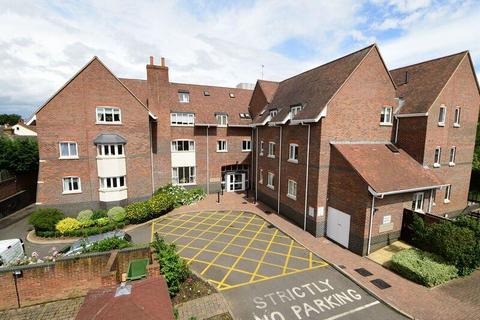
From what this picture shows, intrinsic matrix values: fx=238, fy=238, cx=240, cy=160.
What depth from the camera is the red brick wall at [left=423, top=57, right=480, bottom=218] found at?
17109 millimetres

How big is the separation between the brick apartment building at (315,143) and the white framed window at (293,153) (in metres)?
0.09

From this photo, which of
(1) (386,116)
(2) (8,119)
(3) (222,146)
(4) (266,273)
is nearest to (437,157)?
(1) (386,116)

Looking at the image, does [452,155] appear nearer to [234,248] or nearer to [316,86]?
[316,86]

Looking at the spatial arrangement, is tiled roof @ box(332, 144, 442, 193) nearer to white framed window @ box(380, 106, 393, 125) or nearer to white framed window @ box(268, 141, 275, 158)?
white framed window @ box(380, 106, 393, 125)

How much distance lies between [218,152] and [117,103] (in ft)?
36.7

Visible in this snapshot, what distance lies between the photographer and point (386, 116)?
56.7 feet

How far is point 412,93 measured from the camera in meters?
18.5

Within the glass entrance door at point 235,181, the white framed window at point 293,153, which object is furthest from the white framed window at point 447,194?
the glass entrance door at point 235,181

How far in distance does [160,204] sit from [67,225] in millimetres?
6512

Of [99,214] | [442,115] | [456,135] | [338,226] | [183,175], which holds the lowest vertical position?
[99,214]

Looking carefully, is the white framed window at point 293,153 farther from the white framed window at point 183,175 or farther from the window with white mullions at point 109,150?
the window with white mullions at point 109,150

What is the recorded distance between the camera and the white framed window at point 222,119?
26.8m

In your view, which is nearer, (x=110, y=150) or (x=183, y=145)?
(x=110, y=150)

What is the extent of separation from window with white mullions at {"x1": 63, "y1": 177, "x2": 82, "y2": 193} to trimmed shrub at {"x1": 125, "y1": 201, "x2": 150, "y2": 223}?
437 centimetres
